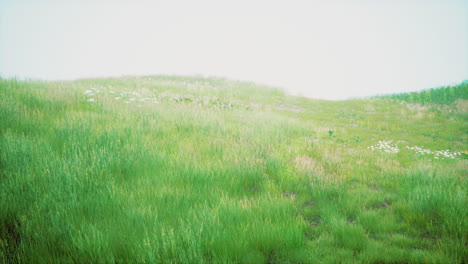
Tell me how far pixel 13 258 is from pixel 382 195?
510 centimetres

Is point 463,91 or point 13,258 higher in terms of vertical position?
point 463,91

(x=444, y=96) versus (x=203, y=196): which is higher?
(x=444, y=96)

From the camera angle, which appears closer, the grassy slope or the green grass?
the grassy slope

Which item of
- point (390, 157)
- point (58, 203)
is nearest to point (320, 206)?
point (58, 203)

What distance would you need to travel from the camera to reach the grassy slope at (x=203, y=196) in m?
2.67

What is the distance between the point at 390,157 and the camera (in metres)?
7.05

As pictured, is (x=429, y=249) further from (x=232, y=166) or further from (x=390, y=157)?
(x=390, y=157)

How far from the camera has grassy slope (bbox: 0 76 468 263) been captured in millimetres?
2672

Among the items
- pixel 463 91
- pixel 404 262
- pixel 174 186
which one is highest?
pixel 463 91

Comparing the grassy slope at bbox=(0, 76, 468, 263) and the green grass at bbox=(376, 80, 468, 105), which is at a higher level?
the green grass at bbox=(376, 80, 468, 105)

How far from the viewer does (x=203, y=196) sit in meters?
3.81

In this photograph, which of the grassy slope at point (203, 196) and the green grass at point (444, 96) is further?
the green grass at point (444, 96)

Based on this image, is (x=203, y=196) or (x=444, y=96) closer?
(x=203, y=196)

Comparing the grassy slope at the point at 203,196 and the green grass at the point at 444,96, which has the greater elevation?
the green grass at the point at 444,96
